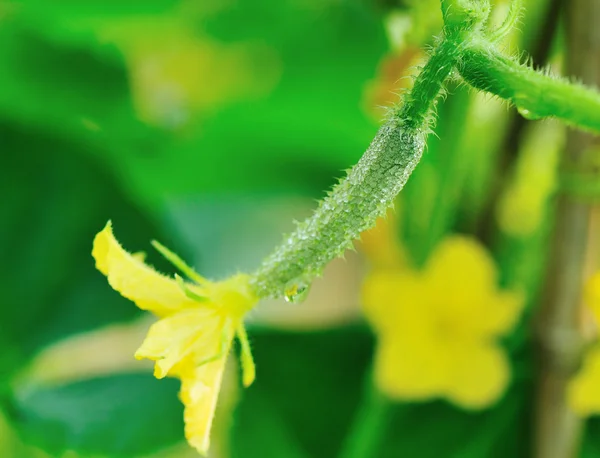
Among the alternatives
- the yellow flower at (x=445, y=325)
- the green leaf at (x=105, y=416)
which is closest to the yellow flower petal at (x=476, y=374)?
the yellow flower at (x=445, y=325)

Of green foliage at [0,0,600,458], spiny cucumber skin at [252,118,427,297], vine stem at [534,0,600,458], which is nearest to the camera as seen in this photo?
spiny cucumber skin at [252,118,427,297]

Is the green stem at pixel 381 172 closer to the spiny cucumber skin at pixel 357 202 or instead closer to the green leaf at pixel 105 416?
the spiny cucumber skin at pixel 357 202

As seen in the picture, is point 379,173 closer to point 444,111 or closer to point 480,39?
point 480,39

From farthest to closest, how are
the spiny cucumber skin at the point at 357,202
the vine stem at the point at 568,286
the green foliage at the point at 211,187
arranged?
the green foliage at the point at 211,187 < the vine stem at the point at 568,286 < the spiny cucumber skin at the point at 357,202

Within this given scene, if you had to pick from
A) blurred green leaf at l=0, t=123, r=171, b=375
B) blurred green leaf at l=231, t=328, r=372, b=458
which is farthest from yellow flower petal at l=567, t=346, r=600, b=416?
blurred green leaf at l=0, t=123, r=171, b=375

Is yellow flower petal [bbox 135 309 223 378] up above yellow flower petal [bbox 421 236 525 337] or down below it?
below

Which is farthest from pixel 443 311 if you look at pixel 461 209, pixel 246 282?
pixel 246 282

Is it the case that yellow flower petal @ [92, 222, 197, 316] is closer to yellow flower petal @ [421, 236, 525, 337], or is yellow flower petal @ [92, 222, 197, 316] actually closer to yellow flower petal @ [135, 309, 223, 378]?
yellow flower petal @ [135, 309, 223, 378]
